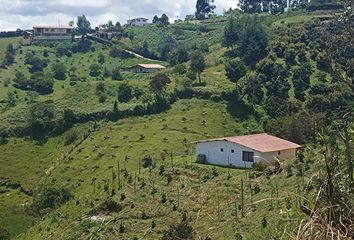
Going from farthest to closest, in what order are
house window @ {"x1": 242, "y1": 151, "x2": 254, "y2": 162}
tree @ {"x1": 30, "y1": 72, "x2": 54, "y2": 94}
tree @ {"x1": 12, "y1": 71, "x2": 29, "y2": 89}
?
1. tree @ {"x1": 12, "y1": 71, "x2": 29, "y2": 89}
2. tree @ {"x1": 30, "y1": 72, "x2": 54, "y2": 94}
3. house window @ {"x1": 242, "y1": 151, "x2": 254, "y2": 162}

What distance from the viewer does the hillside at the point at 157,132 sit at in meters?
33.7

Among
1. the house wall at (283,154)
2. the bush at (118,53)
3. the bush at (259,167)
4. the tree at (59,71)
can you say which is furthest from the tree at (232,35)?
the bush at (259,167)

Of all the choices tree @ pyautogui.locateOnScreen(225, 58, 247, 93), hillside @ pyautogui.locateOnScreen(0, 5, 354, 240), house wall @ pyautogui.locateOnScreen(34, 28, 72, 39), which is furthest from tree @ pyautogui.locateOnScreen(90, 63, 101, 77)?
tree @ pyautogui.locateOnScreen(225, 58, 247, 93)

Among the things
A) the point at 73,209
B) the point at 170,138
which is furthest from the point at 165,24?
the point at 73,209

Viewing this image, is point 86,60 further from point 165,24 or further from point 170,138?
point 170,138

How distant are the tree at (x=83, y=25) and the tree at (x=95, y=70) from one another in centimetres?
2700

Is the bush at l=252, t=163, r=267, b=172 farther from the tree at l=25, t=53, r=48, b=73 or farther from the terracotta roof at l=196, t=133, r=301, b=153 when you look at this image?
the tree at l=25, t=53, r=48, b=73

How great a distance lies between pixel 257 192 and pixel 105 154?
2503 cm

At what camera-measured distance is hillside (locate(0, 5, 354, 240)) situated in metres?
33.7

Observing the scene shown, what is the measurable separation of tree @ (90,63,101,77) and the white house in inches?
1802

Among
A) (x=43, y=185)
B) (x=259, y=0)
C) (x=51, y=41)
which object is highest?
(x=259, y=0)

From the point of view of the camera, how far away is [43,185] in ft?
173

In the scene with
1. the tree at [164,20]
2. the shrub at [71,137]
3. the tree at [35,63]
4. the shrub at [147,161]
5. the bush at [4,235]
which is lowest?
the bush at [4,235]

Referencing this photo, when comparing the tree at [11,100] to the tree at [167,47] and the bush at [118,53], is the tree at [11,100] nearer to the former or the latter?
the bush at [118,53]
